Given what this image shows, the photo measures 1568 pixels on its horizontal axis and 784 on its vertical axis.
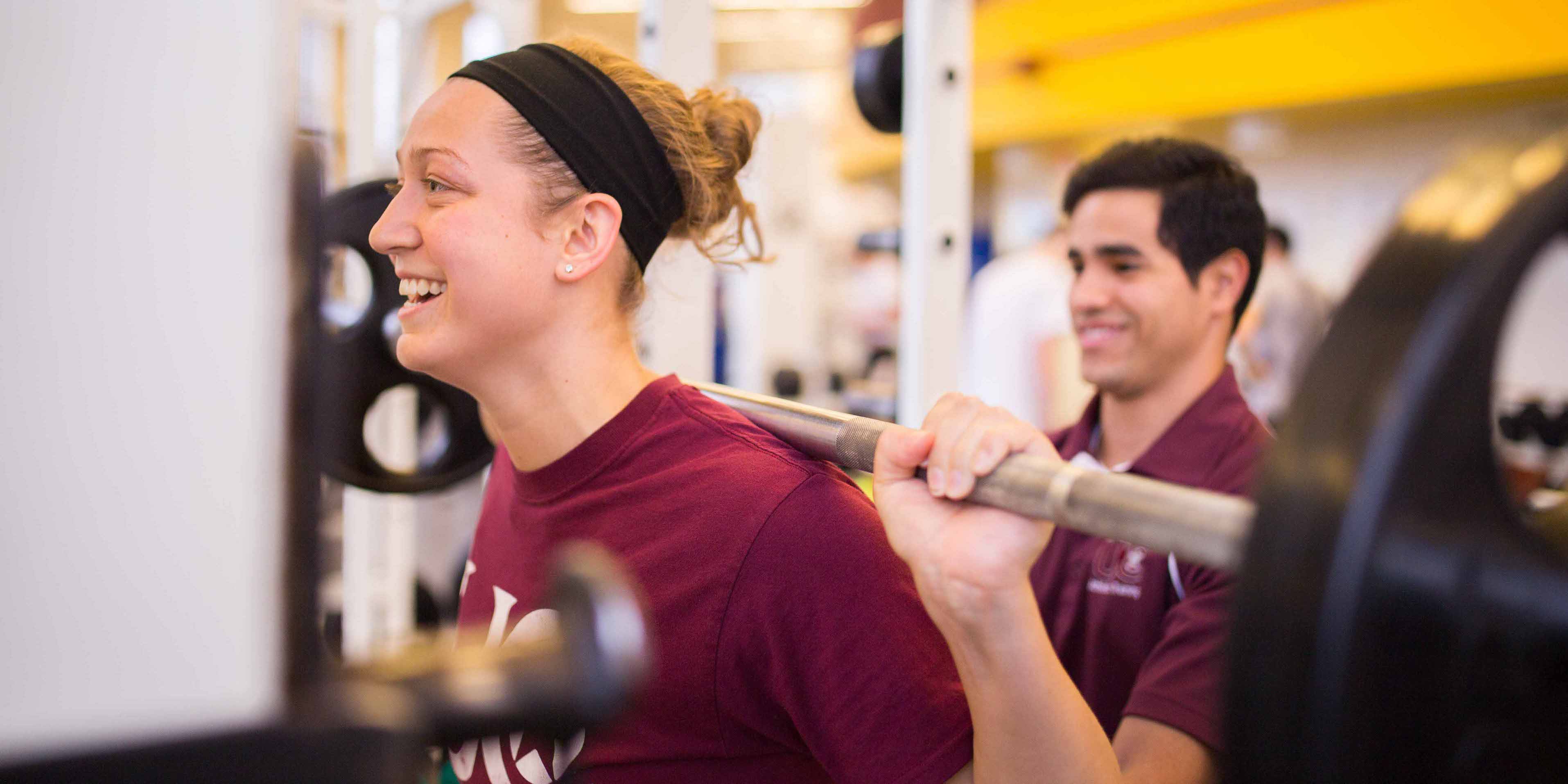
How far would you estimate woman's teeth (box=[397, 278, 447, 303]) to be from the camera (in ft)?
3.80

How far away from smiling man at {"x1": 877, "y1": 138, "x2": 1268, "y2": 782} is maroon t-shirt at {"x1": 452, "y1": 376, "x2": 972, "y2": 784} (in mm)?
84

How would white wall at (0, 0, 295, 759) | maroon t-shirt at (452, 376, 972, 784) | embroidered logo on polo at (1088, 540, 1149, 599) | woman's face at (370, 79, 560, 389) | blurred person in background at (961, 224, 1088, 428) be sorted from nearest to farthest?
1. white wall at (0, 0, 295, 759)
2. maroon t-shirt at (452, 376, 972, 784)
3. woman's face at (370, 79, 560, 389)
4. embroidered logo on polo at (1088, 540, 1149, 599)
5. blurred person in background at (961, 224, 1088, 428)

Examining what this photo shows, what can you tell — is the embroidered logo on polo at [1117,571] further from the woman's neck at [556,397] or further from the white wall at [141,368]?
the white wall at [141,368]

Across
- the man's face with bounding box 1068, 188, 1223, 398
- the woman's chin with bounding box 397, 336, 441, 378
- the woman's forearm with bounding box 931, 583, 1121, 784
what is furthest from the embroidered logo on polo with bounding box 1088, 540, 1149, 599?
the woman's chin with bounding box 397, 336, 441, 378

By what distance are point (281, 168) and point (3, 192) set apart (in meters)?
0.09

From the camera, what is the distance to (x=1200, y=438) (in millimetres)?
1601

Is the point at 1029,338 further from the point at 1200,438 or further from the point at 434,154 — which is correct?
the point at 434,154

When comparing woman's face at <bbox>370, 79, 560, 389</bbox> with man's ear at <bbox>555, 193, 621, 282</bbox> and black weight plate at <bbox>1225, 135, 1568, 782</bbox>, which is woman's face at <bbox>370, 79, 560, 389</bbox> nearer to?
man's ear at <bbox>555, 193, 621, 282</bbox>

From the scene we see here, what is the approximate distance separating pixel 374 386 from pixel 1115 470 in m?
1.11

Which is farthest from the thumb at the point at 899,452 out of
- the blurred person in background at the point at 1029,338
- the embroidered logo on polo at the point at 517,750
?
the blurred person in background at the point at 1029,338

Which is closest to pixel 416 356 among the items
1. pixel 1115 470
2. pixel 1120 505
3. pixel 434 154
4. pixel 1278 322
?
pixel 434 154

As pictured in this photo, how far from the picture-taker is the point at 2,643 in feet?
1.28

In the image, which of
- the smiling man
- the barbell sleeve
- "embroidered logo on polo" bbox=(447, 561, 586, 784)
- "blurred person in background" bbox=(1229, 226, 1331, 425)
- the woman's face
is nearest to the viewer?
the barbell sleeve

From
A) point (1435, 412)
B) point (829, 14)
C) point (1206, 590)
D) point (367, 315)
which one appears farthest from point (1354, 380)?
point (829, 14)
